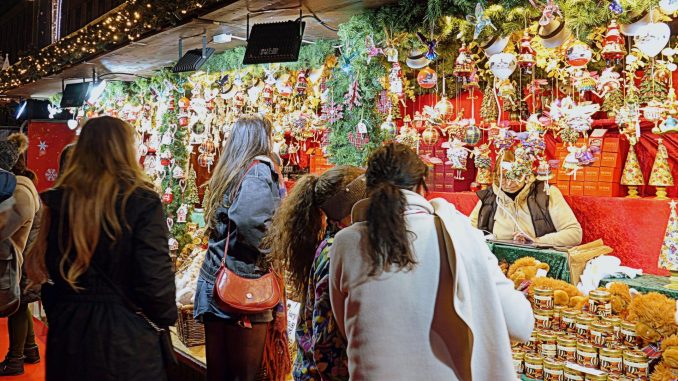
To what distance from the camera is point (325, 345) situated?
1.98 meters

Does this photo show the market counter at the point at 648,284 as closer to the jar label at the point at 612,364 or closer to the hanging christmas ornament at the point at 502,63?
the jar label at the point at 612,364

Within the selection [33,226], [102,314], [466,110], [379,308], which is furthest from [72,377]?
[466,110]

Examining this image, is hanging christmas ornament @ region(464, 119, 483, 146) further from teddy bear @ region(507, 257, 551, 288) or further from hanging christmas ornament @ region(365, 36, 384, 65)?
teddy bear @ region(507, 257, 551, 288)

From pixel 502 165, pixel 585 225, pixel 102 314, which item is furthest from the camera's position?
pixel 585 225

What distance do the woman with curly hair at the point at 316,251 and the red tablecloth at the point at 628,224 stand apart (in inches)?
140

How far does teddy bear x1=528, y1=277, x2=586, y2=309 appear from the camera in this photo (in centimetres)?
288

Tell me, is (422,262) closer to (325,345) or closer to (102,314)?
(325,345)

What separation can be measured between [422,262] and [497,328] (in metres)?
0.27

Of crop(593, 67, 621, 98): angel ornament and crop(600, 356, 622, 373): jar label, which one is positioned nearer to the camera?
crop(600, 356, 622, 373): jar label

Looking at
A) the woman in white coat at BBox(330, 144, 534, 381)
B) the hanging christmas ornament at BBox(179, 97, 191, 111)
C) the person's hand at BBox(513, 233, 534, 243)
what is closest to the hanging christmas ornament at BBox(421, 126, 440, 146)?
the person's hand at BBox(513, 233, 534, 243)

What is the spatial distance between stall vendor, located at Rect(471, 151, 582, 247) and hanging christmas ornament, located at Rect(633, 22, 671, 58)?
1.88m

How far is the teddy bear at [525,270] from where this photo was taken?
11.0 feet

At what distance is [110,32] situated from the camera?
6172mm

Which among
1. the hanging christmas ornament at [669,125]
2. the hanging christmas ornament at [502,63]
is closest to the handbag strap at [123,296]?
the hanging christmas ornament at [502,63]
